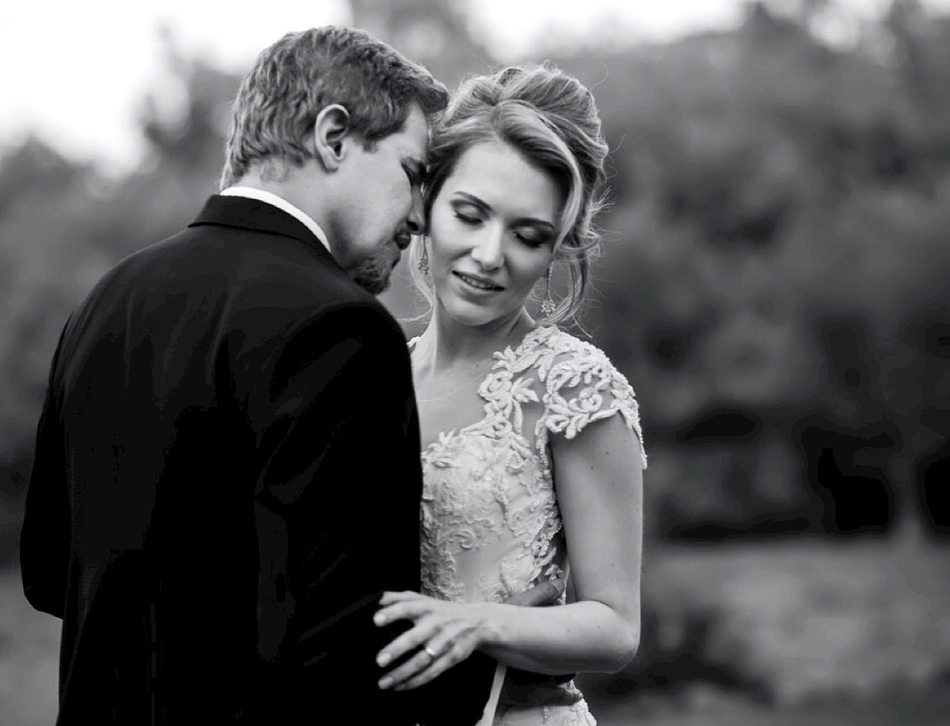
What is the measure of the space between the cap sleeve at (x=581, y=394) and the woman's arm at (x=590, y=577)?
0.08 feet

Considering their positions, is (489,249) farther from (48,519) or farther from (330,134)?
(48,519)

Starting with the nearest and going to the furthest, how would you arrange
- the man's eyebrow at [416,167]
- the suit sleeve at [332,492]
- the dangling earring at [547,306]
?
the suit sleeve at [332,492], the man's eyebrow at [416,167], the dangling earring at [547,306]

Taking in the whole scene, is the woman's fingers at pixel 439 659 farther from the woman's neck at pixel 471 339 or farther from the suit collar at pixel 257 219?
the woman's neck at pixel 471 339

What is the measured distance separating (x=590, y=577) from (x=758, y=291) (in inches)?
799

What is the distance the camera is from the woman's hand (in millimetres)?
2213

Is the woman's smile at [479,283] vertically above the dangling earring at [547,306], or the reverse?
the dangling earring at [547,306]

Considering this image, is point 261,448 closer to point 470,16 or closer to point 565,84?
point 565,84

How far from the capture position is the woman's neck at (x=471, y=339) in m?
3.18

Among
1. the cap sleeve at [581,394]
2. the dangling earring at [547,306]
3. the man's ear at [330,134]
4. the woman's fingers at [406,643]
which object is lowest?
the woman's fingers at [406,643]

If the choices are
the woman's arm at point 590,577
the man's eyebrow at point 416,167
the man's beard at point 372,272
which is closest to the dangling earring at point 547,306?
the woman's arm at point 590,577

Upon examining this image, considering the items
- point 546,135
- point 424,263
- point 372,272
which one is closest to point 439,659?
point 372,272

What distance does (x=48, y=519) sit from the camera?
2566 millimetres

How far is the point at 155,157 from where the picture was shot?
78.2 ft

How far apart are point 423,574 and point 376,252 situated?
2.61ft
